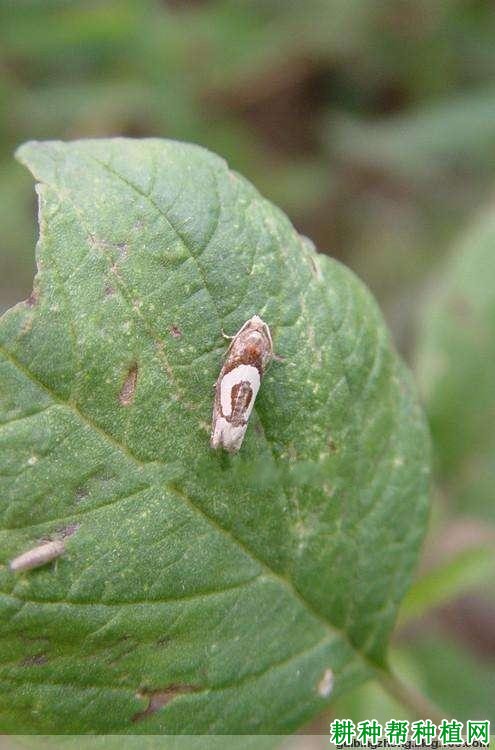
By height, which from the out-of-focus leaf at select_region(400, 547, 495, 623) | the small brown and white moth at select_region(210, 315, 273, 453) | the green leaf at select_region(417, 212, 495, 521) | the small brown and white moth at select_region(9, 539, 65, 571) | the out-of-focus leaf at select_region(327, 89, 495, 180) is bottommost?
the out-of-focus leaf at select_region(400, 547, 495, 623)

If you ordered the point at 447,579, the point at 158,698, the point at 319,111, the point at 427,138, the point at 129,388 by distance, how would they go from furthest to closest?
the point at 319,111
the point at 427,138
the point at 447,579
the point at 158,698
the point at 129,388

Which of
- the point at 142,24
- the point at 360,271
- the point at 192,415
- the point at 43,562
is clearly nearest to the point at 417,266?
the point at 360,271

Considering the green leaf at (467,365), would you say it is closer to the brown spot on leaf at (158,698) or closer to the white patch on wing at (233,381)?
the white patch on wing at (233,381)

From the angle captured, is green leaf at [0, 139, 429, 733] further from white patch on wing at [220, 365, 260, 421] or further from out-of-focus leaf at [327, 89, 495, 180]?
out-of-focus leaf at [327, 89, 495, 180]

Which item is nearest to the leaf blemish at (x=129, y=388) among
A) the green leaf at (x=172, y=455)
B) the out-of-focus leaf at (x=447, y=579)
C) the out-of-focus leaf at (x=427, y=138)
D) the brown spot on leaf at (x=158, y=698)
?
the green leaf at (x=172, y=455)

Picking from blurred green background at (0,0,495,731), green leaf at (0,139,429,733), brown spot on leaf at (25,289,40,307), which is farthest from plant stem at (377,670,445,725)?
brown spot on leaf at (25,289,40,307)

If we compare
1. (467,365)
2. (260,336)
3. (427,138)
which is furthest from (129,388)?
(427,138)

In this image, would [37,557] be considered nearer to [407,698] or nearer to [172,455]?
[172,455]
